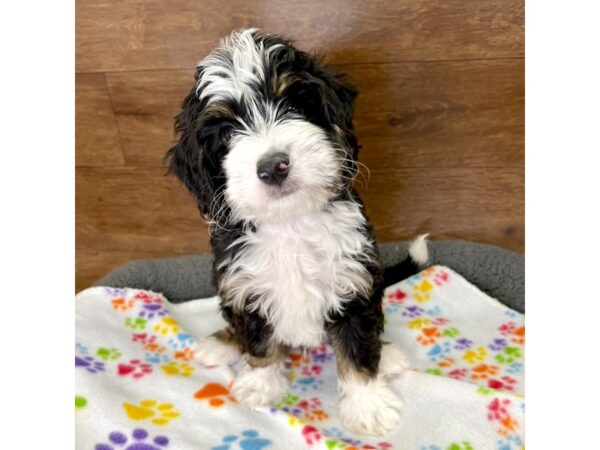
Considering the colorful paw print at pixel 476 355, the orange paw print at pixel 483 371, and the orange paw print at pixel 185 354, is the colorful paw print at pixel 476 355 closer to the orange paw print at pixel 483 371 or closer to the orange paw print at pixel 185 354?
the orange paw print at pixel 483 371

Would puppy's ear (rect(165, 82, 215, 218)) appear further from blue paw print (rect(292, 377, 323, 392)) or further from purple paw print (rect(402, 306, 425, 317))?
purple paw print (rect(402, 306, 425, 317))

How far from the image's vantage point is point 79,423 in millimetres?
2057

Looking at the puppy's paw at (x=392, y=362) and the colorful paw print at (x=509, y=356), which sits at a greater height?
the puppy's paw at (x=392, y=362)

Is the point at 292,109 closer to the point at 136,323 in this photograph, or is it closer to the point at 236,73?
the point at 236,73

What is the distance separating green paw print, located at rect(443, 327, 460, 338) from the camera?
2.53 m

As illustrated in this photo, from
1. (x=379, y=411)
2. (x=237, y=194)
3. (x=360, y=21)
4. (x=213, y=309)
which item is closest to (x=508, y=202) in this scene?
(x=360, y=21)

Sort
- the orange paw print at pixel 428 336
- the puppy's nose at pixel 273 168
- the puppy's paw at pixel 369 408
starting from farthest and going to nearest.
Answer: the orange paw print at pixel 428 336 < the puppy's paw at pixel 369 408 < the puppy's nose at pixel 273 168

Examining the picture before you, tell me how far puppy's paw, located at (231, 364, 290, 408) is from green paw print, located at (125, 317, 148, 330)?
0.63 meters

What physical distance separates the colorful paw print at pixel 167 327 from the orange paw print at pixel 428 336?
3.53 feet

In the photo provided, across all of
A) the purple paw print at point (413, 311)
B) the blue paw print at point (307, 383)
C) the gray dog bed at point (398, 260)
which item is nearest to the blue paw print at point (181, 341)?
the gray dog bed at point (398, 260)

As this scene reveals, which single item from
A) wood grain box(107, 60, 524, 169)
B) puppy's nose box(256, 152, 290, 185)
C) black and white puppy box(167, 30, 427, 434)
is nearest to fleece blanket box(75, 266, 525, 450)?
black and white puppy box(167, 30, 427, 434)

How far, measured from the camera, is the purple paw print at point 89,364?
7.57 feet
